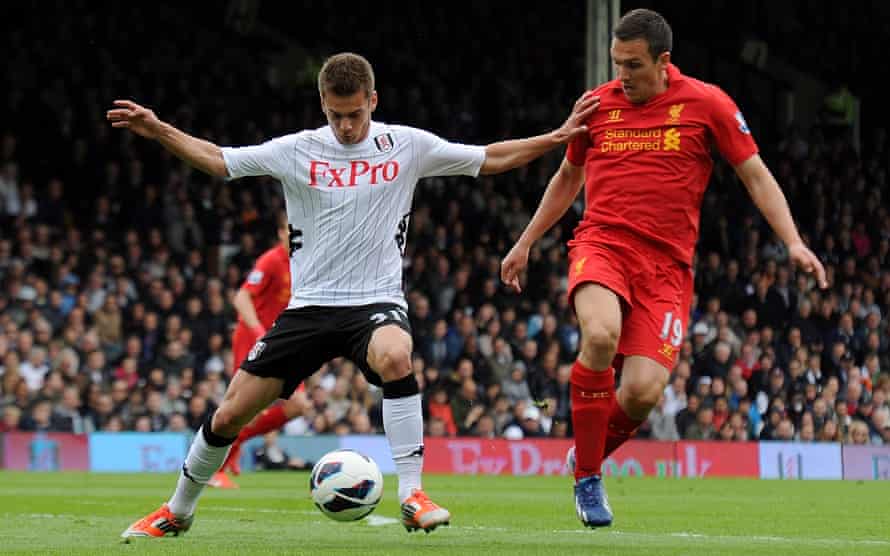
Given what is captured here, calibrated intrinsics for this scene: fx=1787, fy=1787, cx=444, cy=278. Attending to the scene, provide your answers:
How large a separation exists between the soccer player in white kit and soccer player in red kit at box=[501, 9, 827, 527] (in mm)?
372

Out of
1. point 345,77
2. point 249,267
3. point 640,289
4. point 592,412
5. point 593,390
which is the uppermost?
point 345,77

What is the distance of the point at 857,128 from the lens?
32438 millimetres

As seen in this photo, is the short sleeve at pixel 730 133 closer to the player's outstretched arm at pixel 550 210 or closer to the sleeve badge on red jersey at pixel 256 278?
the player's outstretched arm at pixel 550 210

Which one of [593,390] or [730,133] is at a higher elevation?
[730,133]

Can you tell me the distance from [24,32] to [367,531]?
17.3 metres

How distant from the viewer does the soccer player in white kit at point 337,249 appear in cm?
814

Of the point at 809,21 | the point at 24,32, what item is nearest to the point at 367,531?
the point at 24,32

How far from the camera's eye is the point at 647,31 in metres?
8.34

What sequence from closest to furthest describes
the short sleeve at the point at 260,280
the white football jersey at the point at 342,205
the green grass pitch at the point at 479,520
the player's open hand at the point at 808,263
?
the player's open hand at the point at 808,263 < the green grass pitch at the point at 479,520 < the white football jersey at the point at 342,205 < the short sleeve at the point at 260,280

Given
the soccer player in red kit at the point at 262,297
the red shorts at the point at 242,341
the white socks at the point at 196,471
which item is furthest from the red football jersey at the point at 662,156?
the red shorts at the point at 242,341

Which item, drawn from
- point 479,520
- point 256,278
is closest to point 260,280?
point 256,278

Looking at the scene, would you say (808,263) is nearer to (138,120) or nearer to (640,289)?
(640,289)

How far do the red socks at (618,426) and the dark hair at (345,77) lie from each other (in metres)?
1.98

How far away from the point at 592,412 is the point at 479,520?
2298 mm
